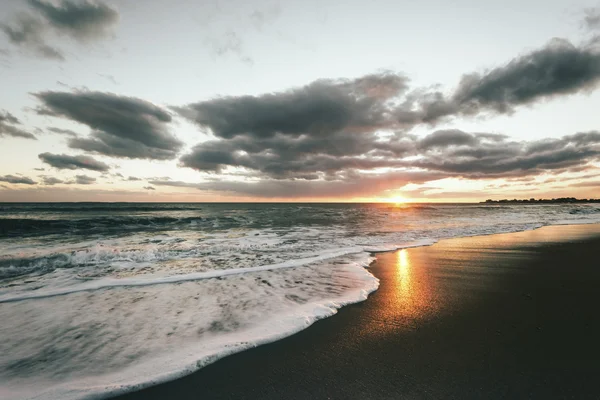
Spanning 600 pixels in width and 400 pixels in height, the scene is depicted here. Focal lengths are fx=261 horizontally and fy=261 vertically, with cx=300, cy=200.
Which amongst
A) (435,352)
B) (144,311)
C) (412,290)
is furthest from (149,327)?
(412,290)

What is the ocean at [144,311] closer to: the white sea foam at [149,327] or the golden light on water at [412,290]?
the white sea foam at [149,327]

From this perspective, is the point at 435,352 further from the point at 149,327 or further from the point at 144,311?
the point at 144,311

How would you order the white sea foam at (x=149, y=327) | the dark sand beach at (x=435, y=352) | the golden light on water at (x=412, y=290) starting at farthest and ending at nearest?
1. the golden light on water at (x=412, y=290)
2. the white sea foam at (x=149, y=327)
3. the dark sand beach at (x=435, y=352)

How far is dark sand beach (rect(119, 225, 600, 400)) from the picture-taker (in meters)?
2.52

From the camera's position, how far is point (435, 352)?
312 centimetres

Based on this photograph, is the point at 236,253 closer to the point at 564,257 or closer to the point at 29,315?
the point at 29,315

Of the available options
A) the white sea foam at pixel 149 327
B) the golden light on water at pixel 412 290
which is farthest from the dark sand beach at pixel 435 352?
the white sea foam at pixel 149 327

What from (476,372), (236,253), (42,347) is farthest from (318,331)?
(236,253)

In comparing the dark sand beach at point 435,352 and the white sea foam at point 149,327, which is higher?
the dark sand beach at point 435,352

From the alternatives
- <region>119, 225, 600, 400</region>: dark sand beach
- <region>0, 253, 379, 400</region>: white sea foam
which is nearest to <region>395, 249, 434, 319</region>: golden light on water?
<region>119, 225, 600, 400</region>: dark sand beach

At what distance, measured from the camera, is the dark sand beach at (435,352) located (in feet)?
8.28

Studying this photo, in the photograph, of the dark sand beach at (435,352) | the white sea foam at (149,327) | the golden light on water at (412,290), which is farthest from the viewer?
the golden light on water at (412,290)

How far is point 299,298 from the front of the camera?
17.2 ft

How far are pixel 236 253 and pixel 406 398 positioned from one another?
8.86 meters
